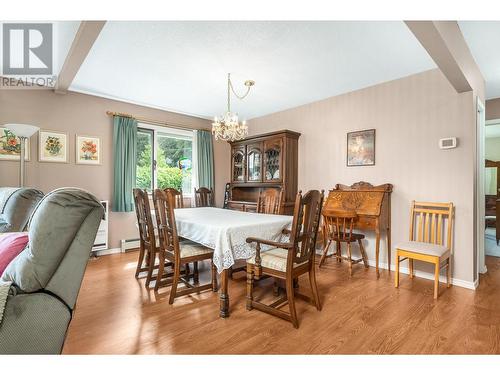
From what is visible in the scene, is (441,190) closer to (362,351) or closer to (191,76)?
(362,351)

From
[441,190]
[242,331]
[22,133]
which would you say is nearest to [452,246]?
[441,190]

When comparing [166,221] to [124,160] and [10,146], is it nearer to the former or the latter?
[124,160]

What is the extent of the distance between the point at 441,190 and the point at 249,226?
2256mm

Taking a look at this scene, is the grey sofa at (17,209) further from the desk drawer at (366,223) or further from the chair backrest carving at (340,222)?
the desk drawer at (366,223)

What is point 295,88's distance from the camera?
11.9ft

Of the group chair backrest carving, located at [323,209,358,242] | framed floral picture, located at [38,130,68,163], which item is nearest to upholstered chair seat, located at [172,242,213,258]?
chair backrest carving, located at [323,209,358,242]

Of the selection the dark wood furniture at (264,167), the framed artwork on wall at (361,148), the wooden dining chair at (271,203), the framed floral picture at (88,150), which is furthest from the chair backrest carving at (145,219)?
the framed artwork on wall at (361,148)

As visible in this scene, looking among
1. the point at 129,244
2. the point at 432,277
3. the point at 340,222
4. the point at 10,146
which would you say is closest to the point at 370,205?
the point at 340,222

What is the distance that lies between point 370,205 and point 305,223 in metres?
1.62

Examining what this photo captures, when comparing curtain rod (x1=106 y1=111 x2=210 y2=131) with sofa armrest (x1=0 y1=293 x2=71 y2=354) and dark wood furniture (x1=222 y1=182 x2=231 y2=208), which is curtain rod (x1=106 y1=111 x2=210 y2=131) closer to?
dark wood furniture (x1=222 y1=182 x2=231 y2=208)

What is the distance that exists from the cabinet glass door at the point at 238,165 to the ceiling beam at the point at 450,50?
3.28m

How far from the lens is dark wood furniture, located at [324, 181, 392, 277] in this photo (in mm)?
3156

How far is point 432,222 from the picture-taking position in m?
2.96

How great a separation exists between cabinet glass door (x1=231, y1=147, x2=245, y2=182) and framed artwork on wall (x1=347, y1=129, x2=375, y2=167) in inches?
78.7
